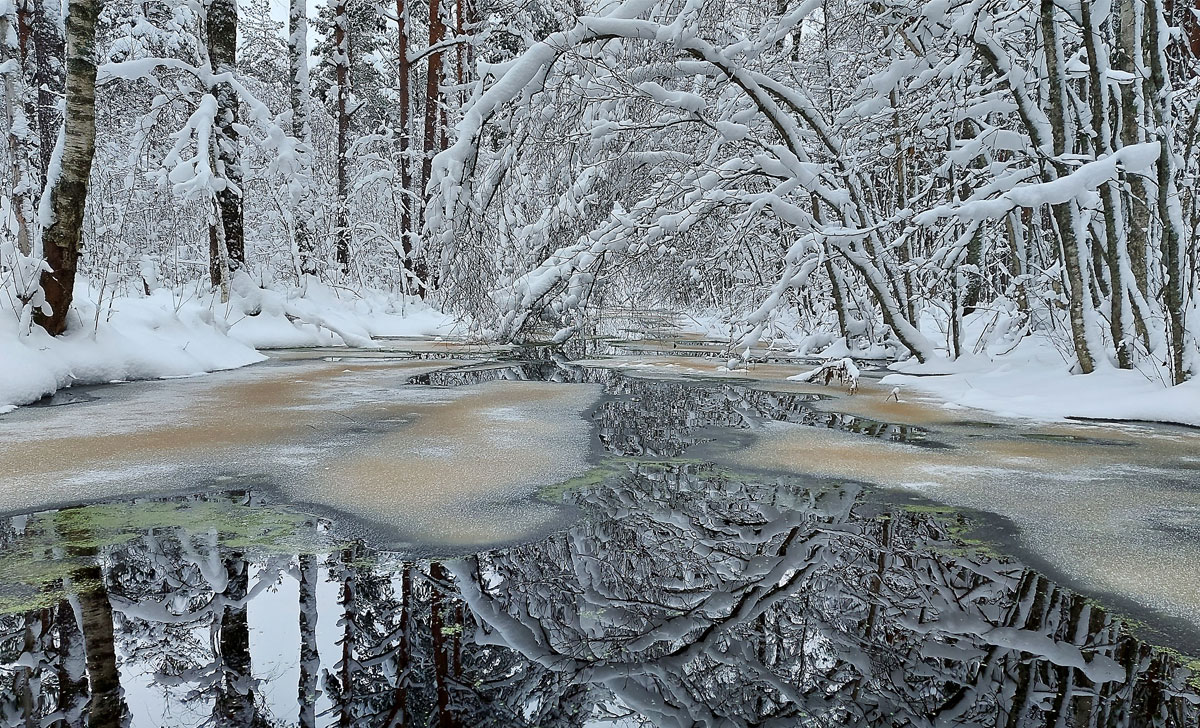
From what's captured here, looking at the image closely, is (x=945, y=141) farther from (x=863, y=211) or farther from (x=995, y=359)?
(x=995, y=359)

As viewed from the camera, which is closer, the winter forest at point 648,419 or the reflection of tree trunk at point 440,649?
the reflection of tree trunk at point 440,649

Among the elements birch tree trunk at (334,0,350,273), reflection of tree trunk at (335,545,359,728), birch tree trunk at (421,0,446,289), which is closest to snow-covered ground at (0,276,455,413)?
birch tree trunk at (334,0,350,273)

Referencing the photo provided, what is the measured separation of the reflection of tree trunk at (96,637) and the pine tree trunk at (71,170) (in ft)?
15.4

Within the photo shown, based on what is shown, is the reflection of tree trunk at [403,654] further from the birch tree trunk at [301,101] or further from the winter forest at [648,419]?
the birch tree trunk at [301,101]

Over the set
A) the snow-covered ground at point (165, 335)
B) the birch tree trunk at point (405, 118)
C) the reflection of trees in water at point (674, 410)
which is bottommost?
the reflection of trees in water at point (674, 410)

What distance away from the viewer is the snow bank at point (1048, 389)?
5.36m

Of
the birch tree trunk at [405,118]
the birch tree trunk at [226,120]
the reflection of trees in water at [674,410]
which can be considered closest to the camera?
the reflection of trees in water at [674,410]

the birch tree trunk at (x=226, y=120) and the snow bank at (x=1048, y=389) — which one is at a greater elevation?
the birch tree trunk at (x=226, y=120)

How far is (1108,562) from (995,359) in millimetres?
6513

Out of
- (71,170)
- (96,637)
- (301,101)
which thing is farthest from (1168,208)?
(301,101)

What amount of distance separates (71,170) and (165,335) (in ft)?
6.51

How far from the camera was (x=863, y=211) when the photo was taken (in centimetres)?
791

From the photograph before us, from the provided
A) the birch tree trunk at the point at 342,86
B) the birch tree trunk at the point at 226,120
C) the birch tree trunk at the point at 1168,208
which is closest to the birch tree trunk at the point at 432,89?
the birch tree trunk at the point at 342,86

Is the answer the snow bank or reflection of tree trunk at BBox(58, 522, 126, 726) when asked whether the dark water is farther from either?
the snow bank
